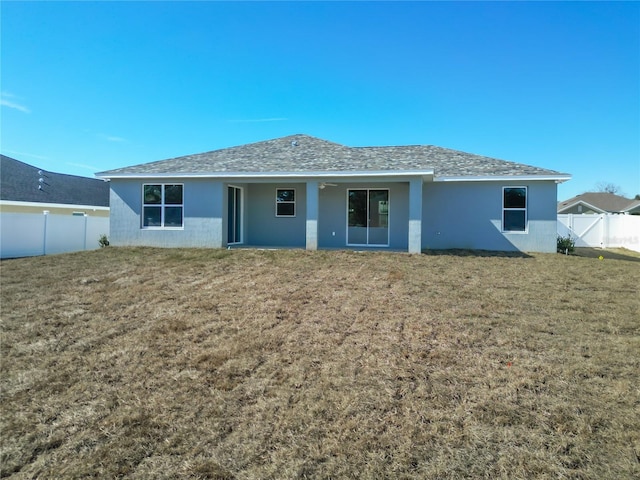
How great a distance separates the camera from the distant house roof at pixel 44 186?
2138 cm

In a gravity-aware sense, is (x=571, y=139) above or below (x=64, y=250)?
above

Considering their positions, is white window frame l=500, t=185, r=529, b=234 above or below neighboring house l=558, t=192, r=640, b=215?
below

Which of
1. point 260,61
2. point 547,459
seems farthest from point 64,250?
point 547,459

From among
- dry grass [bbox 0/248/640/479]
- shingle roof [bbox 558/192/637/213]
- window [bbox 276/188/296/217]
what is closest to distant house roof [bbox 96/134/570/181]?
window [bbox 276/188/296/217]

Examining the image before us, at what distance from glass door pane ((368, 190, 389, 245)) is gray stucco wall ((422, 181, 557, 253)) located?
4.87 feet

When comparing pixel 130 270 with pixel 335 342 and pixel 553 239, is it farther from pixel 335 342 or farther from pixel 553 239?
pixel 553 239

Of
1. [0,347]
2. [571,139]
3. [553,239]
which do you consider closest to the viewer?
[0,347]

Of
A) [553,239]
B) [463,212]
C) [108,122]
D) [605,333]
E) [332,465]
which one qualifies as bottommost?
[332,465]

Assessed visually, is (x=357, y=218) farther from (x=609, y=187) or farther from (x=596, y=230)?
(x=609, y=187)

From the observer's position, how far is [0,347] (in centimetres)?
595

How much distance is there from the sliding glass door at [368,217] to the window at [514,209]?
173 inches

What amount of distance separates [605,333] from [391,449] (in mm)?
4590

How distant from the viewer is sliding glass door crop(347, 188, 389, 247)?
49.1 ft

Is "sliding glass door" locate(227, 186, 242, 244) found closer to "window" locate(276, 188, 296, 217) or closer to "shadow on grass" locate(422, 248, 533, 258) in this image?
"window" locate(276, 188, 296, 217)
